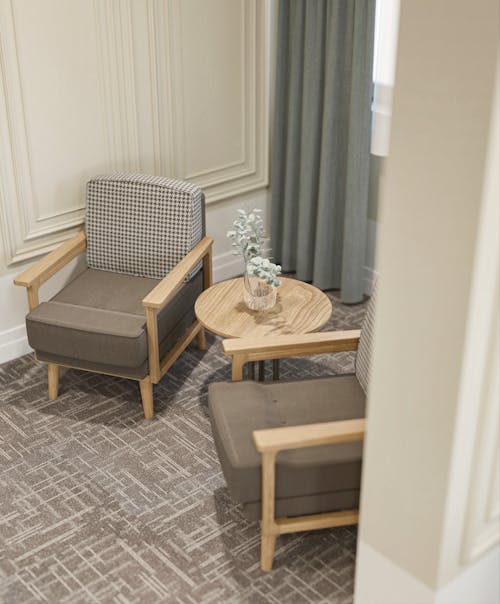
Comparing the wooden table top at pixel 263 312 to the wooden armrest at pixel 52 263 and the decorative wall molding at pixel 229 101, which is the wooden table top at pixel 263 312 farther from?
the decorative wall molding at pixel 229 101

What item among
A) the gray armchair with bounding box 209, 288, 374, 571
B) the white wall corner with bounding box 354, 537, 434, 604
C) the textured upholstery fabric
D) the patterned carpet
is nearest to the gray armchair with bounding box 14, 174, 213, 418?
the patterned carpet

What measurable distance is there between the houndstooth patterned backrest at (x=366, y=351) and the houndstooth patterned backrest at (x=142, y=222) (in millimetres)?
1144

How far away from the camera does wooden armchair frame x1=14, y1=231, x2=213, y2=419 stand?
365 cm

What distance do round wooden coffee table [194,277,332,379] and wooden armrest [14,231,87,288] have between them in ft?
2.19

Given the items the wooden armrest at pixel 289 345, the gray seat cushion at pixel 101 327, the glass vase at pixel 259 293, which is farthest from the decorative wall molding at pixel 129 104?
the wooden armrest at pixel 289 345

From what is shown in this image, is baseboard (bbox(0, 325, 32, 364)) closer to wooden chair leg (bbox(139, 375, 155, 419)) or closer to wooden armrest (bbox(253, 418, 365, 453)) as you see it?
wooden chair leg (bbox(139, 375, 155, 419))

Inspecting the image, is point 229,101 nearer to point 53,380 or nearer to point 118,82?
point 118,82

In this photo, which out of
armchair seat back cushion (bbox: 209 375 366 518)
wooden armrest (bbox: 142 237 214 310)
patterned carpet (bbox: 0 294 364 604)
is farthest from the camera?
wooden armrest (bbox: 142 237 214 310)

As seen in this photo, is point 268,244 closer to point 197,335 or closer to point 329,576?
Answer: point 197,335

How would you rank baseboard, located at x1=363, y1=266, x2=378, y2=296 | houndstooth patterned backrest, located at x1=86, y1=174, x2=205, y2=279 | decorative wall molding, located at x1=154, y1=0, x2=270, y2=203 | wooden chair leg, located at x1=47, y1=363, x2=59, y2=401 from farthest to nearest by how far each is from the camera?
baseboard, located at x1=363, y1=266, x2=378, y2=296, decorative wall molding, located at x1=154, y1=0, x2=270, y2=203, houndstooth patterned backrest, located at x1=86, y1=174, x2=205, y2=279, wooden chair leg, located at x1=47, y1=363, x2=59, y2=401

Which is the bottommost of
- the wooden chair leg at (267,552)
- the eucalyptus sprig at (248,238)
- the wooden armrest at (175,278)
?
the wooden chair leg at (267,552)

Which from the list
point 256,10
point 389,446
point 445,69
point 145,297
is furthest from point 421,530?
point 256,10

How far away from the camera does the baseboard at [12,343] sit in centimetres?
421

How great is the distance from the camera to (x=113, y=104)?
425 cm
